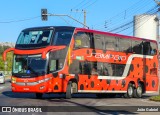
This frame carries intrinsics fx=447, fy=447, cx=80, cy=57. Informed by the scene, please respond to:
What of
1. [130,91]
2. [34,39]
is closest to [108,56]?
[130,91]

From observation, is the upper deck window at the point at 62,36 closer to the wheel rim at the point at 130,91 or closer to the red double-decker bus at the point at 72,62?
the red double-decker bus at the point at 72,62

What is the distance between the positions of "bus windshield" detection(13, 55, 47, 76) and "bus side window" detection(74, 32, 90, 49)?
7.68 ft

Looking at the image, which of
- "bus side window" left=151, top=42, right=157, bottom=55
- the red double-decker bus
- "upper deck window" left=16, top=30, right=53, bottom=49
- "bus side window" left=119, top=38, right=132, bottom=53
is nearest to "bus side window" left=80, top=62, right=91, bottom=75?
the red double-decker bus

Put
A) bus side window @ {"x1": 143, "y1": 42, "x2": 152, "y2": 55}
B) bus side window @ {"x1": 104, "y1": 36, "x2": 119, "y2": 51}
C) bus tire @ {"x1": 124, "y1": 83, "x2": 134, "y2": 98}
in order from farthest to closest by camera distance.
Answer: bus side window @ {"x1": 143, "y1": 42, "x2": 152, "y2": 55} < bus tire @ {"x1": 124, "y1": 83, "x2": 134, "y2": 98} < bus side window @ {"x1": 104, "y1": 36, "x2": 119, "y2": 51}

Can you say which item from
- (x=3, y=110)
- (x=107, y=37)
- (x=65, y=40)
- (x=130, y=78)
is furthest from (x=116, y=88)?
(x=3, y=110)

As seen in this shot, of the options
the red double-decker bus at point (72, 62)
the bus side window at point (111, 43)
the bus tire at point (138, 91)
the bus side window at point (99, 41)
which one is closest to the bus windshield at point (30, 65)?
the red double-decker bus at point (72, 62)

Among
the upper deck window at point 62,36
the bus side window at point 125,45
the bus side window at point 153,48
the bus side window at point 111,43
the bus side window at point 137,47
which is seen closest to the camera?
the upper deck window at point 62,36

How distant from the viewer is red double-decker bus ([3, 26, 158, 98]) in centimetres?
2497

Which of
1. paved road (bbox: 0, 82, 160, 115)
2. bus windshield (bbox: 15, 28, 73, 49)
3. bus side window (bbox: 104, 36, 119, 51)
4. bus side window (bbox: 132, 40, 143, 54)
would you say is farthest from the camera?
bus side window (bbox: 132, 40, 143, 54)

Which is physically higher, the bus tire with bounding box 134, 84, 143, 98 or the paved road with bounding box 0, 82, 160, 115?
the bus tire with bounding box 134, 84, 143, 98

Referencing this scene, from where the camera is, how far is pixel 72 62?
1019 inches

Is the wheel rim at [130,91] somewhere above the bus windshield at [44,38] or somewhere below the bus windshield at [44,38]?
below

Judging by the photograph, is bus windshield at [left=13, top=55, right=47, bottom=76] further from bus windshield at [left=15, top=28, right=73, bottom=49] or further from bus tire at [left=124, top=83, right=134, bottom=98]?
bus tire at [left=124, top=83, right=134, bottom=98]

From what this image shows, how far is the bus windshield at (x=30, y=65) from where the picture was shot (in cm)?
2488
